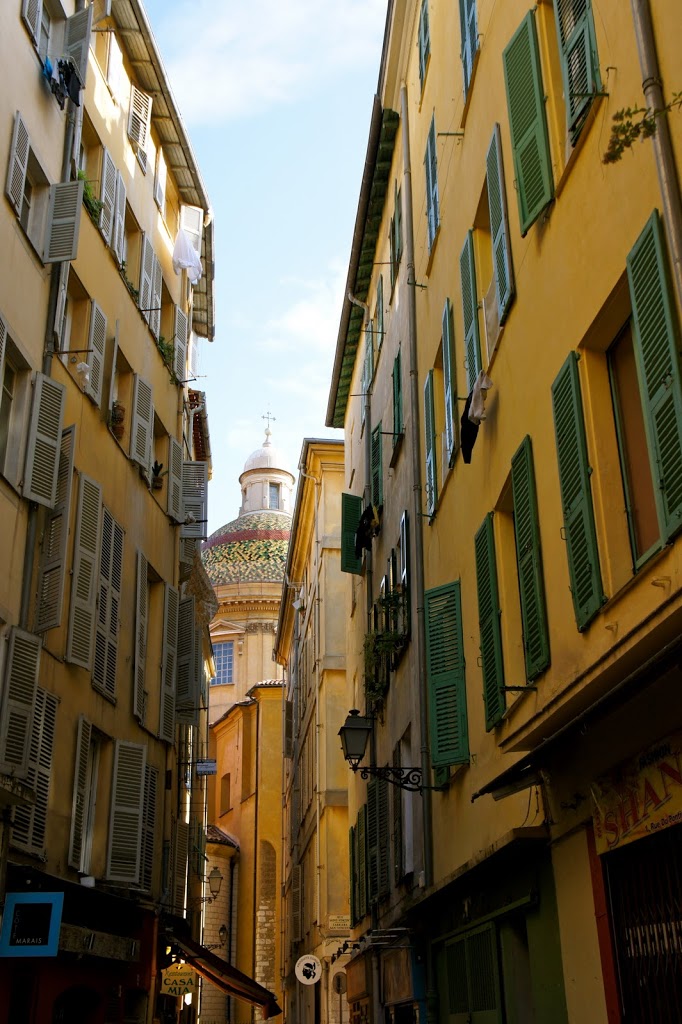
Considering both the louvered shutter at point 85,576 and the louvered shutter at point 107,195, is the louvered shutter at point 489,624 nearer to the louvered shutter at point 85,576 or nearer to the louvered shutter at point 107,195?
the louvered shutter at point 85,576

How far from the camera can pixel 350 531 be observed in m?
21.7

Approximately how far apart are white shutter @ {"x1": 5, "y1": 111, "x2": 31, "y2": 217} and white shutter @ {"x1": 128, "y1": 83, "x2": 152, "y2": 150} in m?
5.89

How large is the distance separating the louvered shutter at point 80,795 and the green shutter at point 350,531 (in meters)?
7.28

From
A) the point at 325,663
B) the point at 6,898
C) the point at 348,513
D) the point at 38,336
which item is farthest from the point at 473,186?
the point at 325,663

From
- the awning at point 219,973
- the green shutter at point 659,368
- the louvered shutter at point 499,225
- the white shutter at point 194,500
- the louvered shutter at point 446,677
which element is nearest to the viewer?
the green shutter at point 659,368

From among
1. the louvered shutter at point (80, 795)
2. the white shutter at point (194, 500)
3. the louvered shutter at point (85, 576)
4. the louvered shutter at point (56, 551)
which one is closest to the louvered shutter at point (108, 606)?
the louvered shutter at point (85, 576)

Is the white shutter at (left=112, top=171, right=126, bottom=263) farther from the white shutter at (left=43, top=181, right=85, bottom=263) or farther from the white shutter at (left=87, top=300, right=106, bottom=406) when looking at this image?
the white shutter at (left=43, top=181, right=85, bottom=263)

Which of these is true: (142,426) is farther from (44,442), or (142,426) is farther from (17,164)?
(17,164)

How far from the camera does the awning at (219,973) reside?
63.5 ft

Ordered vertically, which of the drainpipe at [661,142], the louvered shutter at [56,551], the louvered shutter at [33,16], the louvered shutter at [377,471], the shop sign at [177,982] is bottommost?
the shop sign at [177,982]

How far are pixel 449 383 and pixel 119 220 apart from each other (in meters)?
7.78

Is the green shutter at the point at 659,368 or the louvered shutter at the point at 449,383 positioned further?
the louvered shutter at the point at 449,383

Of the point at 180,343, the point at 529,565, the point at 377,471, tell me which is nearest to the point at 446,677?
the point at 529,565

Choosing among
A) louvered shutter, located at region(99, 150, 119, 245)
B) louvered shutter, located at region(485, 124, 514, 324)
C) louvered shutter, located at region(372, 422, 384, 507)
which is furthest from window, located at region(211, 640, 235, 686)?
louvered shutter, located at region(485, 124, 514, 324)
